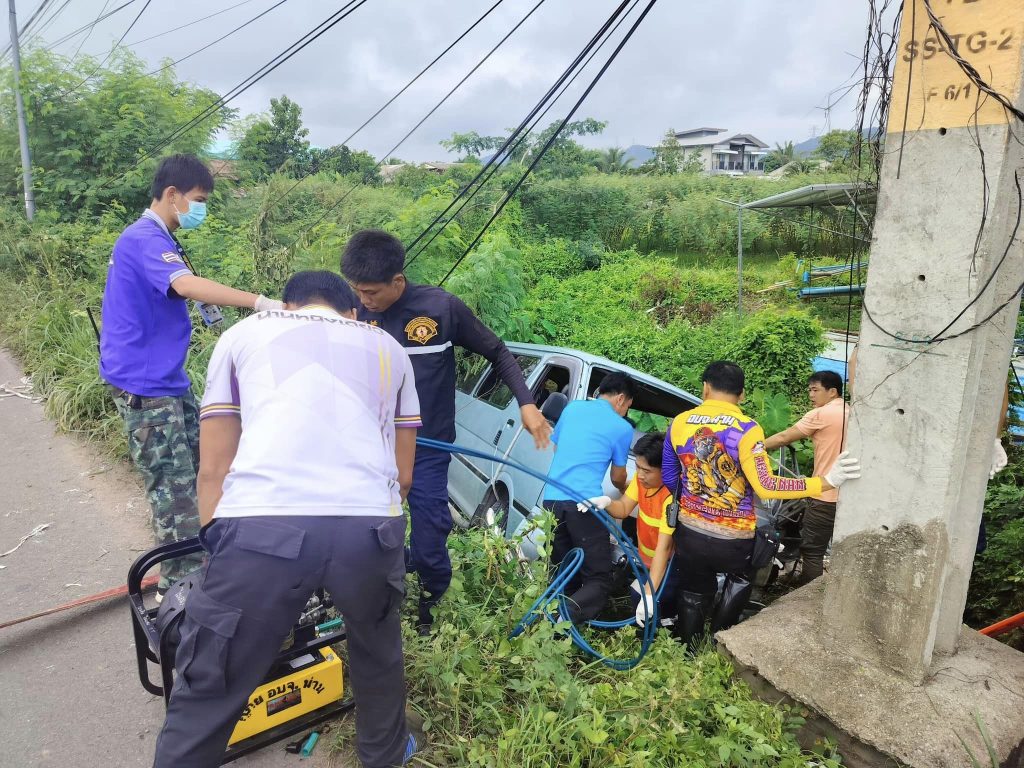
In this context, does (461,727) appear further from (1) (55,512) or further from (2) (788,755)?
(1) (55,512)

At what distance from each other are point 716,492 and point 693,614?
2.37 ft

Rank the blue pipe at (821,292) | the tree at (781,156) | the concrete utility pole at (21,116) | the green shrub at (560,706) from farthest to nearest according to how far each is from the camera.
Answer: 1. the tree at (781,156)
2. the blue pipe at (821,292)
3. the concrete utility pole at (21,116)
4. the green shrub at (560,706)

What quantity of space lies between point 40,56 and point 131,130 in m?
2.56

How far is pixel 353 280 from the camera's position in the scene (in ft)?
10.1

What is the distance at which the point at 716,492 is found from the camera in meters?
3.38

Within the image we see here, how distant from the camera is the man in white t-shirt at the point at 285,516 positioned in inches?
71.1

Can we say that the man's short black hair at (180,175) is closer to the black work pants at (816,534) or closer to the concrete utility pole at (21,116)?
the black work pants at (816,534)

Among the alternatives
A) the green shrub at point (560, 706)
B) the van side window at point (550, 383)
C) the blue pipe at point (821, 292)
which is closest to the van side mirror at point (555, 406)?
the van side window at point (550, 383)

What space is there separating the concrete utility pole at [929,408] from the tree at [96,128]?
37.6 ft

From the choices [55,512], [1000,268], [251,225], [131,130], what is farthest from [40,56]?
[1000,268]

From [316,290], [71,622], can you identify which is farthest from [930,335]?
[71,622]

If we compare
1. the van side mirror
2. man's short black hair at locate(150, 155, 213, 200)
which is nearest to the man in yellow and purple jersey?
the van side mirror

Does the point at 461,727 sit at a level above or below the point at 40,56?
below

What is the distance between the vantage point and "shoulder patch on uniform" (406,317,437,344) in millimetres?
3186
